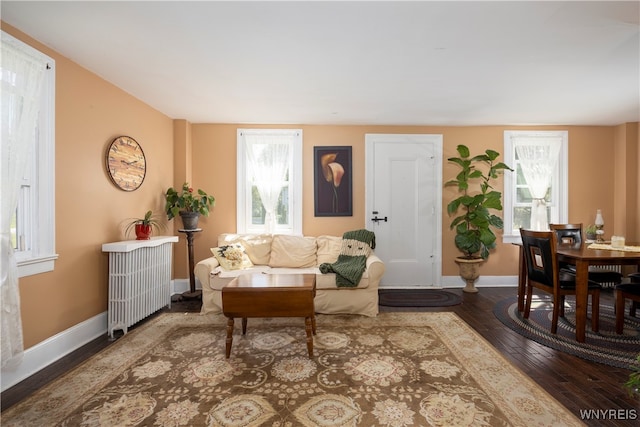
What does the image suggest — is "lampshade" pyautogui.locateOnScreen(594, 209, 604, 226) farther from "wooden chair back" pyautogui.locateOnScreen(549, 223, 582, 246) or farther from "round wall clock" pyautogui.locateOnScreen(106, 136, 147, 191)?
"round wall clock" pyautogui.locateOnScreen(106, 136, 147, 191)

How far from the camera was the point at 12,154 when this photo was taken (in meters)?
1.96

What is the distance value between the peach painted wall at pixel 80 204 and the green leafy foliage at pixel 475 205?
4070 mm

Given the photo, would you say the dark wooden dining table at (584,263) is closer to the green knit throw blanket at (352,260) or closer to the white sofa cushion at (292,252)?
the green knit throw blanket at (352,260)

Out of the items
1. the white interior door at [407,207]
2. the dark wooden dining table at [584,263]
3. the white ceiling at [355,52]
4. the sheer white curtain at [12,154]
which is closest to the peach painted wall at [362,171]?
the white interior door at [407,207]

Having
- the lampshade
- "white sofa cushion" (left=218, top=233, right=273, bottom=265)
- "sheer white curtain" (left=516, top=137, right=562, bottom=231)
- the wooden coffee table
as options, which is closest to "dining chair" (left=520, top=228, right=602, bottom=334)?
"sheer white curtain" (left=516, top=137, right=562, bottom=231)

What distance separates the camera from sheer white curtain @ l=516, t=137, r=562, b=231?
177 inches

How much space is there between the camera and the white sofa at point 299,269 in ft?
10.9

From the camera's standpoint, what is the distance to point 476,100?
347cm


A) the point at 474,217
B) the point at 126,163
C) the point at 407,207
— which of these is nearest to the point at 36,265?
the point at 126,163

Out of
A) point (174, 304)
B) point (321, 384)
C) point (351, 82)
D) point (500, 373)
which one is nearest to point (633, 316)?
point (500, 373)

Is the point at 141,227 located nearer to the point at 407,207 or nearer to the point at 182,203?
the point at 182,203

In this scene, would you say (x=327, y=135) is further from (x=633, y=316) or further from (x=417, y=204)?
(x=633, y=316)

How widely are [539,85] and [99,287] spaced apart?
4686 mm

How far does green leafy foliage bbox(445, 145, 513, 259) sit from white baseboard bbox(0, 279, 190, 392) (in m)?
4.24
